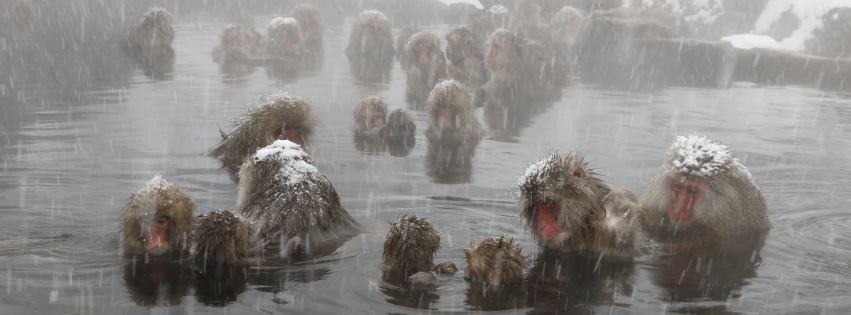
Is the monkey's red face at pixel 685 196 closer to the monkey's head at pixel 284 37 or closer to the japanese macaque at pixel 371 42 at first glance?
the japanese macaque at pixel 371 42

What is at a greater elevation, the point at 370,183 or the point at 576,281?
the point at 370,183

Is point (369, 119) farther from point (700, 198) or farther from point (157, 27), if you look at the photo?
point (157, 27)

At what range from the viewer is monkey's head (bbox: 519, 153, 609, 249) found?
637 cm

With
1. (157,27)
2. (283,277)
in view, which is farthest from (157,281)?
(157,27)

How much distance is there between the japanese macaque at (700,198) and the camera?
7078 millimetres

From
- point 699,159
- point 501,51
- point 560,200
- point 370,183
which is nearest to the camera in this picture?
point 560,200

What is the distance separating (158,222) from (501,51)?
976 cm

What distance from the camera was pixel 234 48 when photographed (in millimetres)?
17922

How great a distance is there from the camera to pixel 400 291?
19.6 feet

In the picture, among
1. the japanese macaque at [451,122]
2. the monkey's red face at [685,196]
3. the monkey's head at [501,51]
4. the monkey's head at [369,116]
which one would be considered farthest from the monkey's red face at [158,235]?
the monkey's head at [501,51]

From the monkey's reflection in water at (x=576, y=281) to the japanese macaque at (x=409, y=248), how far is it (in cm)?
69

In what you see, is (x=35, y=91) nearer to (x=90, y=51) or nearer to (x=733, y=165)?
(x=90, y=51)

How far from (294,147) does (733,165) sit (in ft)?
10.7

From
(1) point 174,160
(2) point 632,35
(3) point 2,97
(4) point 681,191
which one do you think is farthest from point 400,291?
(2) point 632,35
